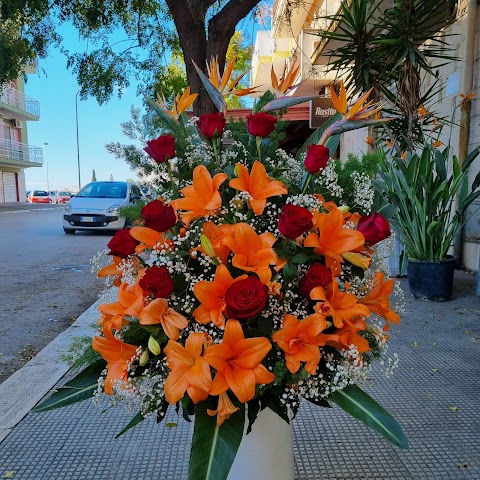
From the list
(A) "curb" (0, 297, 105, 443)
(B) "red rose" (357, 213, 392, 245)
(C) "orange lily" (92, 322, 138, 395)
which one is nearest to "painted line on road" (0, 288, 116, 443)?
(A) "curb" (0, 297, 105, 443)

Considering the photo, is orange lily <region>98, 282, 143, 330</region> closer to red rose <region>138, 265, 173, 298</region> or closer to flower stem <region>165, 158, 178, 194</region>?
red rose <region>138, 265, 173, 298</region>

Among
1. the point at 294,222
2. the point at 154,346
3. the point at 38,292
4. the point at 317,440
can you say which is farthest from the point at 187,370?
the point at 38,292

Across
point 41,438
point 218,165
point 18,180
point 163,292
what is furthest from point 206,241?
point 18,180

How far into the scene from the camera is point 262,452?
4.33ft

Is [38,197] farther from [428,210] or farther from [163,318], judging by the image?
[163,318]

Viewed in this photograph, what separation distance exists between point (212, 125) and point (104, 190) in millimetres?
12835

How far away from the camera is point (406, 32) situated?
5410 mm

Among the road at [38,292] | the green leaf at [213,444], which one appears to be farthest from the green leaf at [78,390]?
the road at [38,292]

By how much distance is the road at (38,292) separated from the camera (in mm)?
4062

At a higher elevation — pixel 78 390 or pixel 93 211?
pixel 78 390

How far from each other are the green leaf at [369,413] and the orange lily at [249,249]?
0.41 meters

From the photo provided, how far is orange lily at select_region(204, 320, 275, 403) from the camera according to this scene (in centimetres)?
99

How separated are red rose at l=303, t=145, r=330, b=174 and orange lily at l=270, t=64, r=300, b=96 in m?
0.29

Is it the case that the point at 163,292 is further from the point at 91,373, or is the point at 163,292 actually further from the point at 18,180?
the point at 18,180
